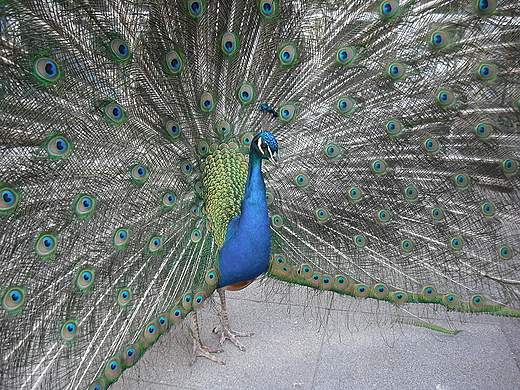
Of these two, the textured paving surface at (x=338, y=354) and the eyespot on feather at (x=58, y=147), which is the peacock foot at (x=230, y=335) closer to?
the textured paving surface at (x=338, y=354)

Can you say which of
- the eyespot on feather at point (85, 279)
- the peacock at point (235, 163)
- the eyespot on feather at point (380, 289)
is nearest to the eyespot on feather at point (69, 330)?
the peacock at point (235, 163)

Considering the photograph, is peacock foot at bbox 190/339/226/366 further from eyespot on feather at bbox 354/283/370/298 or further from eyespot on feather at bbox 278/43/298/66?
eyespot on feather at bbox 278/43/298/66

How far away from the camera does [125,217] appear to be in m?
2.05

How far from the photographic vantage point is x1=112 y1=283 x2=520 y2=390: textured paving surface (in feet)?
8.00

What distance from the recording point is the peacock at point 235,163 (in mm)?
1719

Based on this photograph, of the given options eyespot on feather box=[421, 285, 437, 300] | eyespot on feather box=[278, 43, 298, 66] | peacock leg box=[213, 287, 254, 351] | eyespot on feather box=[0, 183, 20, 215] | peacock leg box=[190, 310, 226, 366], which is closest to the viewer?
eyespot on feather box=[0, 183, 20, 215]

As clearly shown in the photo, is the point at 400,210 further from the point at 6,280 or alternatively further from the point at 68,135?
the point at 6,280

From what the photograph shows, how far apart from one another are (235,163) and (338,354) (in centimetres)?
139

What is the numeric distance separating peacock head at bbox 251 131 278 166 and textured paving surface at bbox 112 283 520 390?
3.57ft

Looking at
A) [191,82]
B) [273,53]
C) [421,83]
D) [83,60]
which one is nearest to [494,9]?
[421,83]

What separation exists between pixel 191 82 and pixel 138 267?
0.99 m

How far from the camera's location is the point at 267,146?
2.02m

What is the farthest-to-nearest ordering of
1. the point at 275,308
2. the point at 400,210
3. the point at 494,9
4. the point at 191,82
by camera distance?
the point at 275,308
the point at 400,210
the point at 191,82
the point at 494,9

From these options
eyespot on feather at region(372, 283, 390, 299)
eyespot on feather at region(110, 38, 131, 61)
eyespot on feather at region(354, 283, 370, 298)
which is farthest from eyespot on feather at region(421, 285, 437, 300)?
eyespot on feather at region(110, 38, 131, 61)
